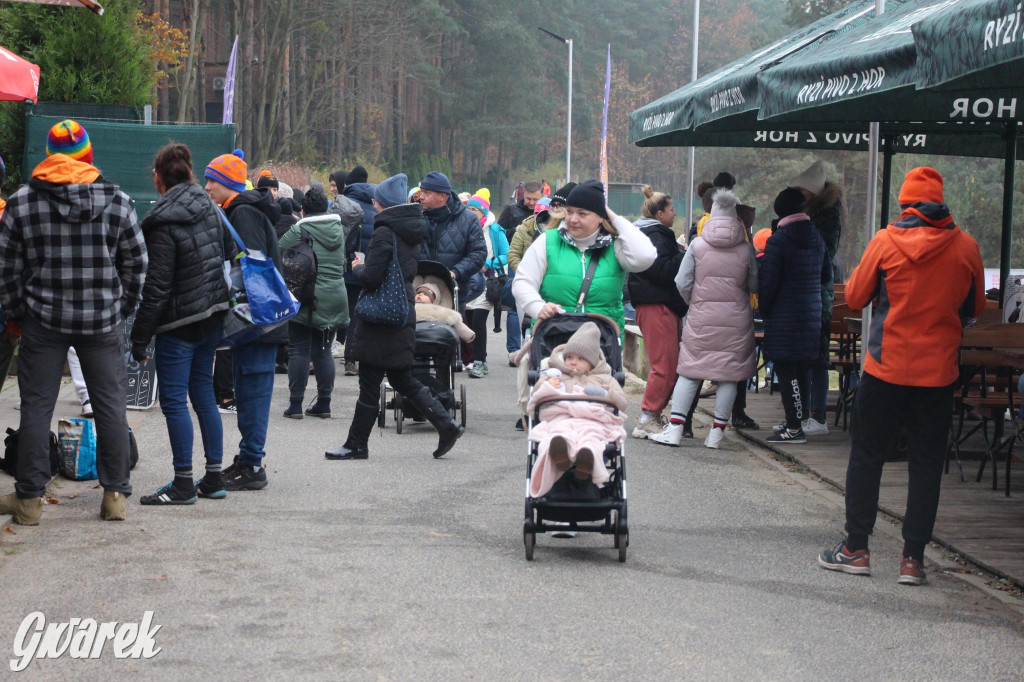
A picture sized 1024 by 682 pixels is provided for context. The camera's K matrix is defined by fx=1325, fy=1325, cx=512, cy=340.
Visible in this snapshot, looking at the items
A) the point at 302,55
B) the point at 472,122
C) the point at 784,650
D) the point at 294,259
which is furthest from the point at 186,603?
the point at 472,122

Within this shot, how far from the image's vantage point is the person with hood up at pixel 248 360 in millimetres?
8297

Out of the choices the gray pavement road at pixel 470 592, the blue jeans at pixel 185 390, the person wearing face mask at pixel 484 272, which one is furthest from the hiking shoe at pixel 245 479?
the person wearing face mask at pixel 484 272

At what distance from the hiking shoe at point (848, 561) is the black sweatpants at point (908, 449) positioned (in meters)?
0.05

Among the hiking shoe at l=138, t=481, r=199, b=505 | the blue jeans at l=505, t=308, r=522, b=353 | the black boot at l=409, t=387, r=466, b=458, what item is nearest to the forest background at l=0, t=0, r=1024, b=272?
the blue jeans at l=505, t=308, r=522, b=353

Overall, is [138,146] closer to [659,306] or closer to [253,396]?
[659,306]

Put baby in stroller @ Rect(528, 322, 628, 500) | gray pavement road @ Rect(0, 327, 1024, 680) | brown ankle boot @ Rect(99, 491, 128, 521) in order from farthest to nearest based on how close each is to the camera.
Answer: brown ankle boot @ Rect(99, 491, 128, 521) < baby in stroller @ Rect(528, 322, 628, 500) < gray pavement road @ Rect(0, 327, 1024, 680)

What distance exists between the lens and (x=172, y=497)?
7.72 m

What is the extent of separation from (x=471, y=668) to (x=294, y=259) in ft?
23.0

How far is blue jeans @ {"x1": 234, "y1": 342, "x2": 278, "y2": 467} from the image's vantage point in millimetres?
8297

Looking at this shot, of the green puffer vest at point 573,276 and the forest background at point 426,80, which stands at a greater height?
the forest background at point 426,80

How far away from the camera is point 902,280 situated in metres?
6.37

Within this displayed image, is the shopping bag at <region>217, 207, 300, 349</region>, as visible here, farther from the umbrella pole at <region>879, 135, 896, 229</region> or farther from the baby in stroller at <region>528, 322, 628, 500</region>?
the umbrella pole at <region>879, 135, 896, 229</region>

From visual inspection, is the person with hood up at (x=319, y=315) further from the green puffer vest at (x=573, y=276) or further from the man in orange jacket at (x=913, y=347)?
the man in orange jacket at (x=913, y=347)

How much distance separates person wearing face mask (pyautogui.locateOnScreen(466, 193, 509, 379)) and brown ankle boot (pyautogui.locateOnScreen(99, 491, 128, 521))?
7.28 metres
